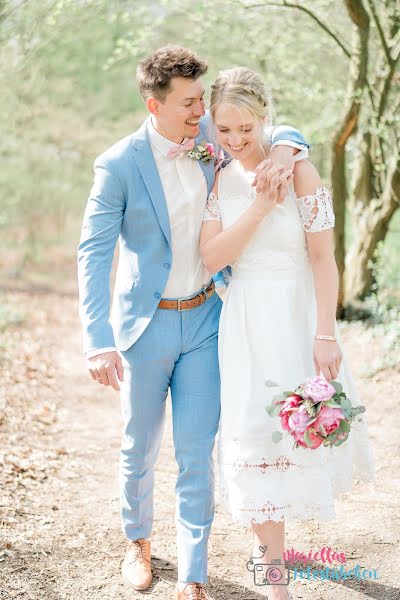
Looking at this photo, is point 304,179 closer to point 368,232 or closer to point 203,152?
point 203,152

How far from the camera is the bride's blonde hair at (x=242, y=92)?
2.82 m

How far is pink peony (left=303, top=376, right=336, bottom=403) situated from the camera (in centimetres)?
265

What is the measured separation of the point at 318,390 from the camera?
105 inches

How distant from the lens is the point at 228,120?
9.36 feet

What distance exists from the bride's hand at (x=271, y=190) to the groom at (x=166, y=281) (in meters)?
0.28

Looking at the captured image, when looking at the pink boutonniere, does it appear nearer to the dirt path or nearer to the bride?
the bride

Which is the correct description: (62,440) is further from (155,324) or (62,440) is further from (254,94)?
(254,94)

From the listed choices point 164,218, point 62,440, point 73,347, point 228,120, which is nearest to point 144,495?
point 164,218

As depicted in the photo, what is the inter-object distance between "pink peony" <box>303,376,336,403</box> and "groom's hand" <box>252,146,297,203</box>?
0.70 metres

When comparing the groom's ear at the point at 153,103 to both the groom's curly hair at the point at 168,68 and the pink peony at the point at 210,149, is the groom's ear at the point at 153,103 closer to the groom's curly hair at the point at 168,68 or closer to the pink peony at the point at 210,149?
the groom's curly hair at the point at 168,68

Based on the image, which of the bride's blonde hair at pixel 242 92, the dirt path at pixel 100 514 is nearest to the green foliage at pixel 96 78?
the dirt path at pixel 100 514

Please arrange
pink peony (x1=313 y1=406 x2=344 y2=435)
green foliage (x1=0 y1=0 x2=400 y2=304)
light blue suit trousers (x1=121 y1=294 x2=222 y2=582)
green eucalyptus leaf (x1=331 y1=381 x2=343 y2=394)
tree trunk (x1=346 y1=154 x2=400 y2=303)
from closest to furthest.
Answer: pink peony (x1=313 y1=406 x2=344 y2=435)
green eucalyptus leaf (x1=331 y1=381 x2=343 y2=394)
light blue suit trousers (x1=121 y1=294 x2=222 y2=582)
tree trunk (x1=346 y1=154 x2=400 y2=303)
green foliage (x1=0 y1=0 x2=400 y2=304)

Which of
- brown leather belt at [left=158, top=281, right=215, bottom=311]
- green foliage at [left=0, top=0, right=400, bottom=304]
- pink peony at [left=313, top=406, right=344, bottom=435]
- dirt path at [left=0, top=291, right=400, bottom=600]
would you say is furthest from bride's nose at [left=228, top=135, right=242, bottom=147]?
green foliage at [left=0, top=0, right=400, bottom=304]

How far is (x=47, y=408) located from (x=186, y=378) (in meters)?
3.56
